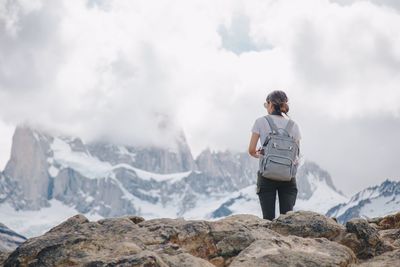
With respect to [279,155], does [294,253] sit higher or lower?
lower

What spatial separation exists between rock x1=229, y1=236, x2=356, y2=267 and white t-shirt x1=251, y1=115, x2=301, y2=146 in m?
3.05

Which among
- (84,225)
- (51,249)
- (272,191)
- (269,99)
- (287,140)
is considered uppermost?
(269,99)

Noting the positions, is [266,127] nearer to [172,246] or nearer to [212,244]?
[212,244]

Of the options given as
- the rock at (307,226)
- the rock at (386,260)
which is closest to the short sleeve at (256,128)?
the rock at (307,226)

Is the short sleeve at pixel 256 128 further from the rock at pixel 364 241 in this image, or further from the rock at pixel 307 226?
the rock at pixel 364 241

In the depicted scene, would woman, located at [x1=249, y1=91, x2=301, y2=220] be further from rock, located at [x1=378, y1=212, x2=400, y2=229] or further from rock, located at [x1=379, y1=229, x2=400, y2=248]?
rock, located at [x1=378, y1=212, x2=400, y2=229]

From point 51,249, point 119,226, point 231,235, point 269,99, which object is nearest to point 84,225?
point 119,226

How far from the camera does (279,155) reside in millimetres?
14219

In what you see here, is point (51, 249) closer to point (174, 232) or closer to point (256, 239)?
point (174, 232)

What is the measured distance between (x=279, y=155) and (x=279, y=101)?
121cm

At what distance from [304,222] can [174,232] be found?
259cm

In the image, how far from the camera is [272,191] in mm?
14484

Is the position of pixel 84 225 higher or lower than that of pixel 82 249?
higher

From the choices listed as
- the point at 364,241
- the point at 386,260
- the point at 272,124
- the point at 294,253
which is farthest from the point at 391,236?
the point at 294,253
